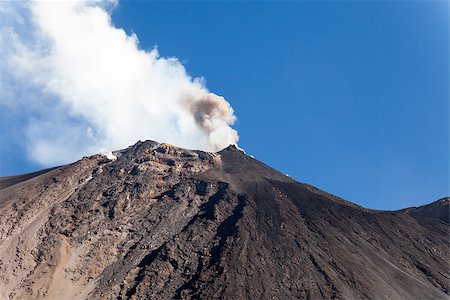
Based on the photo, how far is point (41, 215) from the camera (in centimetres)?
7400

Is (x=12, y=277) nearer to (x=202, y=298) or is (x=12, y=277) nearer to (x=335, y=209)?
(x=202, y=298)

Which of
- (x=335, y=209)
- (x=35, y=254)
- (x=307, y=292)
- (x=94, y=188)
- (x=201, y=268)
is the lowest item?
(x=307, y=292)

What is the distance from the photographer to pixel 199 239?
2672 inches

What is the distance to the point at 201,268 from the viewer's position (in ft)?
200

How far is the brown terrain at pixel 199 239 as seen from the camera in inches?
2304

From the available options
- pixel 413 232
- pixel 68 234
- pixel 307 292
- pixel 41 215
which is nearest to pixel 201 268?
pixel 307 292

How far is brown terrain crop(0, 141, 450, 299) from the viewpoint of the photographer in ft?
192

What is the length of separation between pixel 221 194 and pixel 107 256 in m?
22.1

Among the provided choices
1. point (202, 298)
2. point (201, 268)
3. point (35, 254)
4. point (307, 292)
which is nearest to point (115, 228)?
point (35, 254)

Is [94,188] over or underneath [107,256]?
over

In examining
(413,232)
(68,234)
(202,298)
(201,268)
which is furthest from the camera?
(413,232)

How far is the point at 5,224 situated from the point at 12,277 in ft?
39.4

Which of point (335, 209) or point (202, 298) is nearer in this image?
point (202, 298)

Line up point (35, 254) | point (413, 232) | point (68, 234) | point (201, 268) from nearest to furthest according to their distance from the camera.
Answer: point (201, 268), point (35, 254), point (68, 234), point (413, 232)
